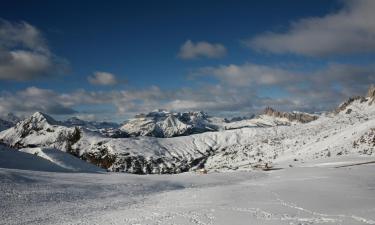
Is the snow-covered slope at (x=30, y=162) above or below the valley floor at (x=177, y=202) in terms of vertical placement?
above

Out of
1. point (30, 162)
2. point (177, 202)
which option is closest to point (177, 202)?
point (177, 202)

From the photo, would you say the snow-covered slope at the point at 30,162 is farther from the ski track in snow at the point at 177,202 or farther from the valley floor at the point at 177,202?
the ski track in snow at the point at 177,202

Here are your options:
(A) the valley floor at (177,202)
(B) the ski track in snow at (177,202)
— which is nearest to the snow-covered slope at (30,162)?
(A) the valley floor at (177,202)

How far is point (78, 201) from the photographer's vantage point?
3588 cm

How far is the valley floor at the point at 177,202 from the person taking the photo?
27234 mm

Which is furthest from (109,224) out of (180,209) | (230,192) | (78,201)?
(230,192)

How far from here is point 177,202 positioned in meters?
35.4

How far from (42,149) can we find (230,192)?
77872mm

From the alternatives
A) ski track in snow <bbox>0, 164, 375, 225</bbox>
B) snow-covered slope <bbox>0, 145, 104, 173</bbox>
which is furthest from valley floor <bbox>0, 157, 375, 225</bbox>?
snow-covered slope <bbox>0, 145, 104, 173</bbox>

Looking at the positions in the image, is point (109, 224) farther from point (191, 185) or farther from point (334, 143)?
point (334, 143)

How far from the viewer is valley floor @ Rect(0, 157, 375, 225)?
2723cm

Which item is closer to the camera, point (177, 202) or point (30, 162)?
point (177, 202)

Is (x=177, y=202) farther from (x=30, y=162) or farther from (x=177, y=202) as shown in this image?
(x=30, y=162)

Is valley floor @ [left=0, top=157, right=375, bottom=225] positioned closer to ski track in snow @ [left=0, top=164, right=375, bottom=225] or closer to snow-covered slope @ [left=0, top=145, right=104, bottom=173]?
ski track in snow @ [left=0, top=164, right=375, bottom=225]
